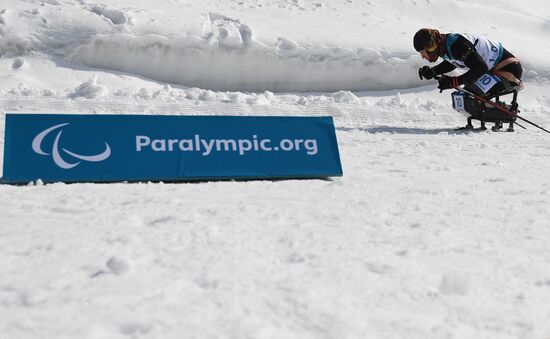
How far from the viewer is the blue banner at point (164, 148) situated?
3568 mm

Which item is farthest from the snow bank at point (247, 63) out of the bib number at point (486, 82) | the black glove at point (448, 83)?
the black glove at point (448, 83)

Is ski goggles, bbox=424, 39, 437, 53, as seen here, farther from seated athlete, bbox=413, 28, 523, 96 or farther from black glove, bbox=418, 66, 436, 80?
black glove, bbox=418, 66, 436, 80

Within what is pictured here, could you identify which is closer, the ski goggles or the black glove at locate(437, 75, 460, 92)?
the ski goggles

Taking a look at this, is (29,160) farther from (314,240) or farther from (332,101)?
(332,101)

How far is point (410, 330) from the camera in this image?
1.74m

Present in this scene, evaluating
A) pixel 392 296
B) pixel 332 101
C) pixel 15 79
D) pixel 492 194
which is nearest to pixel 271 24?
pixel 332 101

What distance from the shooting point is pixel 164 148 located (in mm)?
3836

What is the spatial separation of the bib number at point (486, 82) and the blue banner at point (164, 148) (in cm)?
394

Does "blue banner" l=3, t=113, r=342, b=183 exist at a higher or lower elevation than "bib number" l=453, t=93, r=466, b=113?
higher

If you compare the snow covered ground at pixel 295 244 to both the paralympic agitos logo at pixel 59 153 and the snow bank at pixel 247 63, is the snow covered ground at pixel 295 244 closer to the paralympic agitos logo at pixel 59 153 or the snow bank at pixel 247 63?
the paralympic agitos logo at pixel 59 153

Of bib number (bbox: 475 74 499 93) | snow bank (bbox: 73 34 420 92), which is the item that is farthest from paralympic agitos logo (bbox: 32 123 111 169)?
snow bank (bbox: 73 34 420 92)

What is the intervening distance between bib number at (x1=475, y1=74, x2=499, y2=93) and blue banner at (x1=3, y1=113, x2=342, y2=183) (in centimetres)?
394

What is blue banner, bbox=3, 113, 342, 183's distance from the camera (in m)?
3.57

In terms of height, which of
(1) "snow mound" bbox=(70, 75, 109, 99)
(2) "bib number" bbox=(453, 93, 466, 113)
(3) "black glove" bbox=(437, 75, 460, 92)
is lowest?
(1) "snow mound" bbox=(70, 75, 109, 99)
